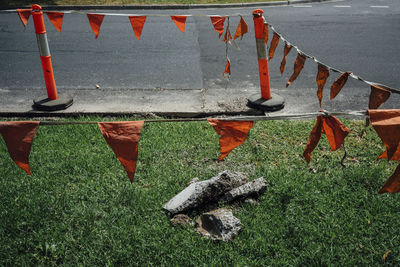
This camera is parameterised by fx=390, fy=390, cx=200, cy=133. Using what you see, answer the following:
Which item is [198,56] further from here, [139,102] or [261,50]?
[261,50]

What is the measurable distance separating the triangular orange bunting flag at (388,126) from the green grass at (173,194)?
3.52ft

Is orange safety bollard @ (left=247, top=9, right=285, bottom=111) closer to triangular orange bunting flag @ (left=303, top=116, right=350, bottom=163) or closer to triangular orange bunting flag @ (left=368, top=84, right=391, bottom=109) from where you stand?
→ triangular orange bunting flag @ (left=368, top=84, right=391, bottom=109)

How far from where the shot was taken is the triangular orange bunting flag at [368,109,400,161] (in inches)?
102

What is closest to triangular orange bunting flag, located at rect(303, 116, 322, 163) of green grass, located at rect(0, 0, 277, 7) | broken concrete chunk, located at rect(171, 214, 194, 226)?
broken concrete chunk, located at rect(171, 214, 194, 226)

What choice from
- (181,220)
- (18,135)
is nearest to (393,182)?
(181,220)

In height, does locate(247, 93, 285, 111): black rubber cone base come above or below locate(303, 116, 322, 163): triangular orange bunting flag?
below

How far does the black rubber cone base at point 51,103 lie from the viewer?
5844 millimetres

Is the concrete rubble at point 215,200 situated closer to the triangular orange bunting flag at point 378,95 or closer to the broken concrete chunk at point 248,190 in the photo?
the broken concrete chunk at point 248,190

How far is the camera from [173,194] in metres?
3.89

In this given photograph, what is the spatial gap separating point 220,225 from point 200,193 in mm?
387

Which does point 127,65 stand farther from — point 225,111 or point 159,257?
point 159,257

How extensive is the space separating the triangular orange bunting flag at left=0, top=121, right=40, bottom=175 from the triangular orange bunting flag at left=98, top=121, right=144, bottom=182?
0.58 m

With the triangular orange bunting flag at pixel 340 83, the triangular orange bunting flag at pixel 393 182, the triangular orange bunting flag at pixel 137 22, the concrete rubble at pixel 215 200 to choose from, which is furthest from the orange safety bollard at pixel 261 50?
the triangular orange bunting flag at pixel 393 182

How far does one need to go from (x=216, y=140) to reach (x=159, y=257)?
2010 millimetres
